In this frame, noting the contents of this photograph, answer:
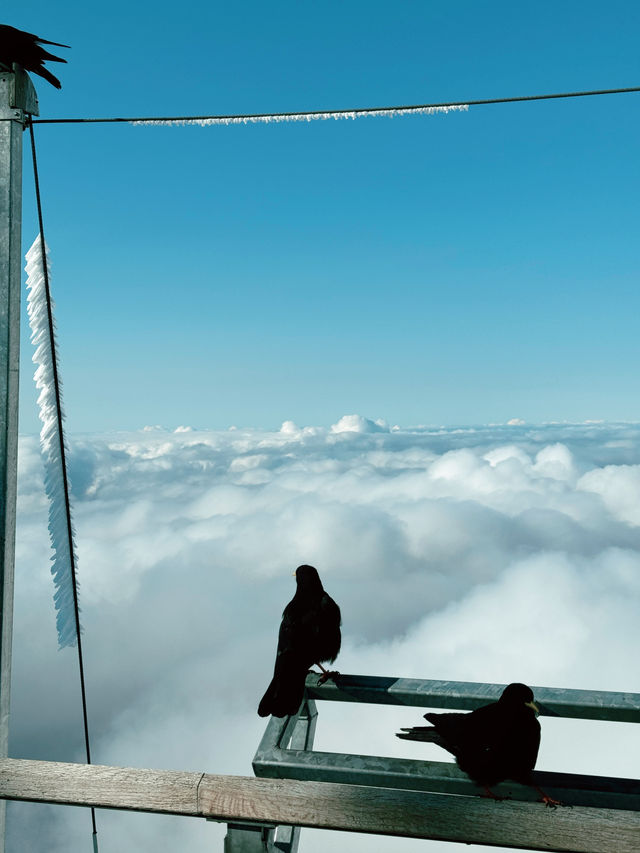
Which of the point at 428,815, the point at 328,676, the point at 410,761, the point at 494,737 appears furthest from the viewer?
the point at 328,676

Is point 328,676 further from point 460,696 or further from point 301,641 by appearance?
point 460,696

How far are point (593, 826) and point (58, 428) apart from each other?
8.88ft

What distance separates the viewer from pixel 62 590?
3250mm

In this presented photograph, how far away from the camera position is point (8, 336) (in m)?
2.85

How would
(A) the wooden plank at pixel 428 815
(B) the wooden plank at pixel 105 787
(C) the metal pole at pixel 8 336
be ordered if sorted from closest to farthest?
(A) the wooden plank at pixel 428 815, (B) the wooden plank at pixel 105 787, (C) the metal pole at pixel 8 336

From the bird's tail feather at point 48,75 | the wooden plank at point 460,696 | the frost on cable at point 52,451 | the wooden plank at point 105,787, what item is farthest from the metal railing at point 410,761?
the bird's tail feather at point 48,75

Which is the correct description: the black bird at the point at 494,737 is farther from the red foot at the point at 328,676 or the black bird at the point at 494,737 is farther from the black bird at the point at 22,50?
the black bird at the point at 22,50

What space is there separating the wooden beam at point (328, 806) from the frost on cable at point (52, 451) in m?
1.11

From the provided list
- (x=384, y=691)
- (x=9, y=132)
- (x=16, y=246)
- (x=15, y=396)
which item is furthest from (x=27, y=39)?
(x=384, y=691)

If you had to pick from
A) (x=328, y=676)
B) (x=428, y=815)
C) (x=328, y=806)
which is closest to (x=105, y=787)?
(x=328, y=806)

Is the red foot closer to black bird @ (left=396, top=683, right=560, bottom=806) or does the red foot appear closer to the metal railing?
the metal railing

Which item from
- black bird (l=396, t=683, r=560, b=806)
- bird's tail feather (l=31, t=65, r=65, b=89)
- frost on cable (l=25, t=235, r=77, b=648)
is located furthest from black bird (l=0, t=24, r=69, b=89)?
black bird (l=396, t=683, r=560, b=806)

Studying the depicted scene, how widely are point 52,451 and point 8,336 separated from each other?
643 millimetres

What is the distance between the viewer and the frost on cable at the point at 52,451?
3.13 meters
